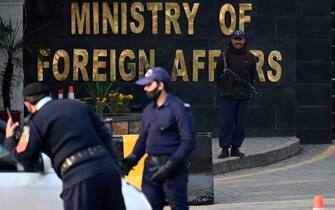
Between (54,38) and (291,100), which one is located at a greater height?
(54,38)

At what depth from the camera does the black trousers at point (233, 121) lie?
13.3 m

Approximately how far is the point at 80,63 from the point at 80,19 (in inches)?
32.3

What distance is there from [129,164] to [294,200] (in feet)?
13.2

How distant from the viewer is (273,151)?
1448 centimetres

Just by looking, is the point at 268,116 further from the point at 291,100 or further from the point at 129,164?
the point at 129,164

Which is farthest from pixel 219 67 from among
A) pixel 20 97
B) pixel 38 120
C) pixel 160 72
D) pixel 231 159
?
pixel 38 120

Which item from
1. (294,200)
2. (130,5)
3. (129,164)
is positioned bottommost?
(294,200)

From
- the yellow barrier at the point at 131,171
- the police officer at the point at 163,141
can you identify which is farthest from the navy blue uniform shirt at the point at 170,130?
the yellow barrier at the point at 131,171

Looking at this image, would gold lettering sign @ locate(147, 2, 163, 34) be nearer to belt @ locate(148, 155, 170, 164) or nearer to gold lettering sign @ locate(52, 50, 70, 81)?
gold lettering sign @ locate(52, 50, 70, 81)

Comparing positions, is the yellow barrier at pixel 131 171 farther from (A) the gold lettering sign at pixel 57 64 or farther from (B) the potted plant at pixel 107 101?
(A) the gold lettering sign at pixel 57 64

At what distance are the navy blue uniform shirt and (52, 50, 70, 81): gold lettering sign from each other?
8.48m

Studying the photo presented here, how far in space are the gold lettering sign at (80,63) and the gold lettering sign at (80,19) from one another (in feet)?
1.23

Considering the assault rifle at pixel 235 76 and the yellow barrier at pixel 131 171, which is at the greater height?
the assault rifle at pixel 235 76

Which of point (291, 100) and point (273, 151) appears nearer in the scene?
point (273, 151)
